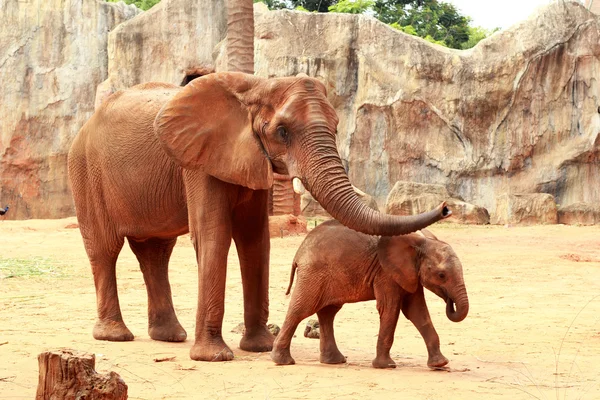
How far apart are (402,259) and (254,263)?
1.59m

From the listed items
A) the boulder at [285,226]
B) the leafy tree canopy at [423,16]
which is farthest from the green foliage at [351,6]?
the boulder at [285,226]

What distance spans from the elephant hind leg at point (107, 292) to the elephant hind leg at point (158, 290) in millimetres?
236

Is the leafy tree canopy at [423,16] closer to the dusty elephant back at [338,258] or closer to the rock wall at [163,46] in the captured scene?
the rock wall at [163,46]

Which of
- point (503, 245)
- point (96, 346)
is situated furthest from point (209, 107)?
point (503, 245)

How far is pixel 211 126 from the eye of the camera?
7.40 m

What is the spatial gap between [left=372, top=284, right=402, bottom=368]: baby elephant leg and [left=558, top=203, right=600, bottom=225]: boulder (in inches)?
675

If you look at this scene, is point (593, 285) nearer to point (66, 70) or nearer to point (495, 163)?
point (495, 163)

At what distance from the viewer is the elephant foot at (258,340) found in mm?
7891

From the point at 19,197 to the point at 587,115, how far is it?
1500cm

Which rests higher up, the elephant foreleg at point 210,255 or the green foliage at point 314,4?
the green foliage at point 314,4

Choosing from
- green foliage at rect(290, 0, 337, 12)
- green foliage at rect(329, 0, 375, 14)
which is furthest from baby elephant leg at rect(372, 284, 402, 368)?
green foliage at rect(290, 0, 337, 12)

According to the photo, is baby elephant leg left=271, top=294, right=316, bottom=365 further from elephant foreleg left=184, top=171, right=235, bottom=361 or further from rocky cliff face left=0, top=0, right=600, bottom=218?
rocky cliff face left=0, top=0, right=600, bottom=218

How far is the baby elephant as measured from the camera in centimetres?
666

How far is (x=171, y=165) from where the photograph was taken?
315 inches
